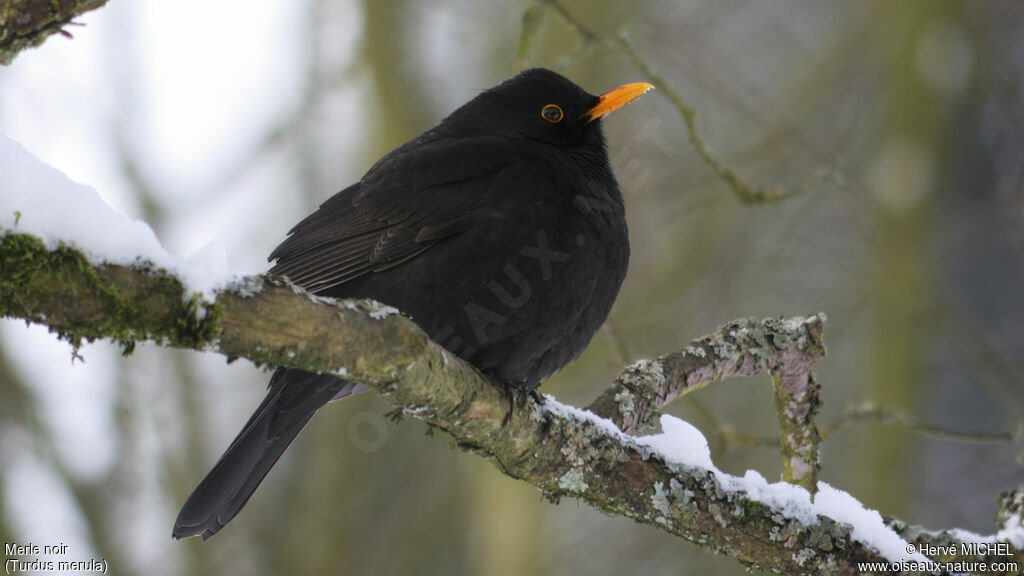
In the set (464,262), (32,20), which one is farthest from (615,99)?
(32,20)

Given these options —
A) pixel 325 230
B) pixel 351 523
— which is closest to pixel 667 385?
pixel 325 230

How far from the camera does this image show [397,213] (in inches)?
139

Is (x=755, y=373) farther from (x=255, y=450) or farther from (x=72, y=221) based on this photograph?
(x=72, y=221)

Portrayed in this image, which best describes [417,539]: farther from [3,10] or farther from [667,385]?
[3,10]

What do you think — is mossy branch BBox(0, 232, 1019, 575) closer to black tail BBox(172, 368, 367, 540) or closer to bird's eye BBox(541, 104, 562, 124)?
black tail BBox(172, 368, 367, 540)

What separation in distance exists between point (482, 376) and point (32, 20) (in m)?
1.52

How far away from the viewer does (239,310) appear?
5.97 ft

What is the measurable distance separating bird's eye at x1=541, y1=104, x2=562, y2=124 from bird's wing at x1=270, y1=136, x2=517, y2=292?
40cm

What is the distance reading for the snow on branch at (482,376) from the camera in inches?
67.2

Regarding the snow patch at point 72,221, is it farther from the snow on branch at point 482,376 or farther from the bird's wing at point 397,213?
the bird's wing at point 397,213

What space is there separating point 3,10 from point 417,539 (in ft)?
19.1

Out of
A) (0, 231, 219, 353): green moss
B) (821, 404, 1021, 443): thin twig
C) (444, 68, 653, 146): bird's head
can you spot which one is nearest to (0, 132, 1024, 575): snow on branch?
(0, 231, 219, 353): green moss

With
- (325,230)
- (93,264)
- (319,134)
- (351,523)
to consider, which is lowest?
(351,523)

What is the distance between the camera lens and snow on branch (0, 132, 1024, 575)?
1708 millimetres
